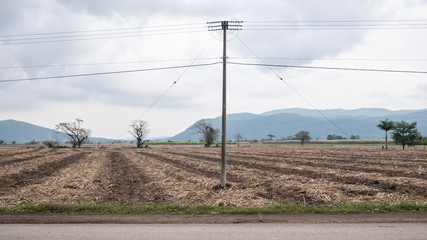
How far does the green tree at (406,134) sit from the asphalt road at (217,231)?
244 feet

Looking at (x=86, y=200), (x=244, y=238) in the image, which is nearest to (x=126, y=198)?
(x=86, y=200)

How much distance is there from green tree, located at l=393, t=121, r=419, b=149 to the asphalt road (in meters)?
74.5

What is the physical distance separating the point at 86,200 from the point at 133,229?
22.6 ft

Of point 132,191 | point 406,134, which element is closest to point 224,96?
point 132,191

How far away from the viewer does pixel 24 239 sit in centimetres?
902

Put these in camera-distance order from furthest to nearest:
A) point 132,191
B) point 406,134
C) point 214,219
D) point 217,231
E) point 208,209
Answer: point 406,134, point 132,191, point 208,209, point 214,219, point 217,231

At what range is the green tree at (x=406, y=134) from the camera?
74125 millimetres

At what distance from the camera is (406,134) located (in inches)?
2963

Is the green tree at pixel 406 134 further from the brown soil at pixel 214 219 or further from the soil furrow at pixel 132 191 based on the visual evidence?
the brown soil at pixel 214 219

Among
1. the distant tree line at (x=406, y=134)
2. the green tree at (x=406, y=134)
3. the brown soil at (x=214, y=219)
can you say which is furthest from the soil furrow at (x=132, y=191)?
the green tree at (x=406, y=134)

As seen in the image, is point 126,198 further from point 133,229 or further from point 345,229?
point 345,229

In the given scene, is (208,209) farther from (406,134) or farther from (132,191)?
(406,134)

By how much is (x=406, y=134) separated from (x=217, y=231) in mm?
79903

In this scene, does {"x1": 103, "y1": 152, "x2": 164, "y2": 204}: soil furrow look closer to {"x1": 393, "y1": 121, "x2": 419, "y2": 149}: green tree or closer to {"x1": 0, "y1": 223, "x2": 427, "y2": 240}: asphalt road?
{"x1": 0, "y1": 223, "x2": 427, "y2": 240}: asphalt road
